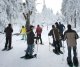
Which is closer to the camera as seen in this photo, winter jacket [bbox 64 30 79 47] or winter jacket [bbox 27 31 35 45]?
winter jacket [bbox 64 30 79 47]

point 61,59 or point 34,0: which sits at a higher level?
point 34,0

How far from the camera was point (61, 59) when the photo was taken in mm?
14062

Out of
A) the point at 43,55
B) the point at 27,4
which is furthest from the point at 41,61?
the point at 27,4

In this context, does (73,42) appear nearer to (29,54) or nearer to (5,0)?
(29,54)

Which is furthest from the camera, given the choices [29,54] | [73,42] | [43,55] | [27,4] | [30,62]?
[27,4]

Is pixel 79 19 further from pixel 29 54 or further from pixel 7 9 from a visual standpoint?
pixel 29 54

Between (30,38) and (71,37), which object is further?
(30,38)

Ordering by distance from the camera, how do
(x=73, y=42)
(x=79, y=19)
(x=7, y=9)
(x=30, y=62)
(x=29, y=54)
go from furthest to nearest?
(x=79, y=19)
(x=7, y=9)
(x=29, y=54)
(x=30, y=62)
(x=73, y=42)

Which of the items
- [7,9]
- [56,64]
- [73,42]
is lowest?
[56,64]

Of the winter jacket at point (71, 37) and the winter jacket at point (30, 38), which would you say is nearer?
the winter jacket at point (71, 37)

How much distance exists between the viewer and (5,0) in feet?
102

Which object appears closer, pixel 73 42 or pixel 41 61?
pixel 73 42

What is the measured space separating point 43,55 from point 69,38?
Answer: 13.1 feet

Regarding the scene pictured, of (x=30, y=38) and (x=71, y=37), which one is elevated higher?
(x=71, y=37)
